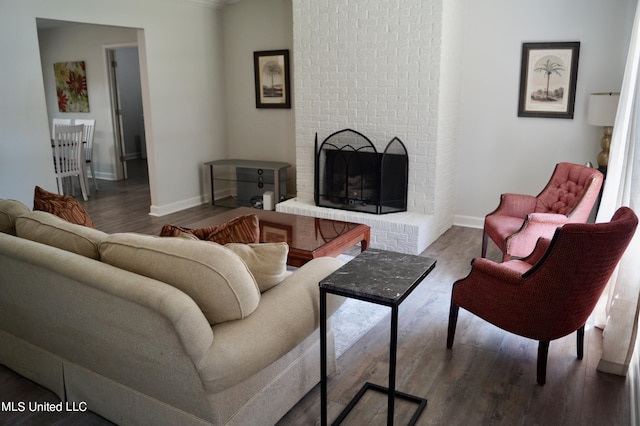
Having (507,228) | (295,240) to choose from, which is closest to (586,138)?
(507,228)

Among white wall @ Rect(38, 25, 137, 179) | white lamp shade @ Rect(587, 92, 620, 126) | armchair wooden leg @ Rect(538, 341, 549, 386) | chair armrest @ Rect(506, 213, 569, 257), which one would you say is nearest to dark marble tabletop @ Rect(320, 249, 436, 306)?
armchair wooden leg @ Rect(538, 341, 549, 386)

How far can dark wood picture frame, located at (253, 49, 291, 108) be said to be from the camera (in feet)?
20.5

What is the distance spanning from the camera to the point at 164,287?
5.89ft

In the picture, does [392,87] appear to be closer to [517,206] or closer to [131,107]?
[517,206]

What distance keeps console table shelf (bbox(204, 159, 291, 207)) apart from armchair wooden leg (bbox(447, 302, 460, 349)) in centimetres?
352

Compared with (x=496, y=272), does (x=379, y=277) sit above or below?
above

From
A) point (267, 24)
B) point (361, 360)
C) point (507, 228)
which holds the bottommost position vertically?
point (361, 360)

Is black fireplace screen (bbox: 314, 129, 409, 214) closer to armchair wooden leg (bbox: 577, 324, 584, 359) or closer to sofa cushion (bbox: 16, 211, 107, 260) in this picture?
armchair wooden leg (bbox: 577, 324, 584, 359)

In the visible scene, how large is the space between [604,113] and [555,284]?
2.59m

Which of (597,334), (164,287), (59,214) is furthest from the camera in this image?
(597,334)

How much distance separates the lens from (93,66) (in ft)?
26.1

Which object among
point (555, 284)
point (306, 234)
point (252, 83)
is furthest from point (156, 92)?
point (555, 284)

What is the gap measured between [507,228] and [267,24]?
3.92 meters

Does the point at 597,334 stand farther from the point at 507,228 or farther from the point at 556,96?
the point at 556,96
